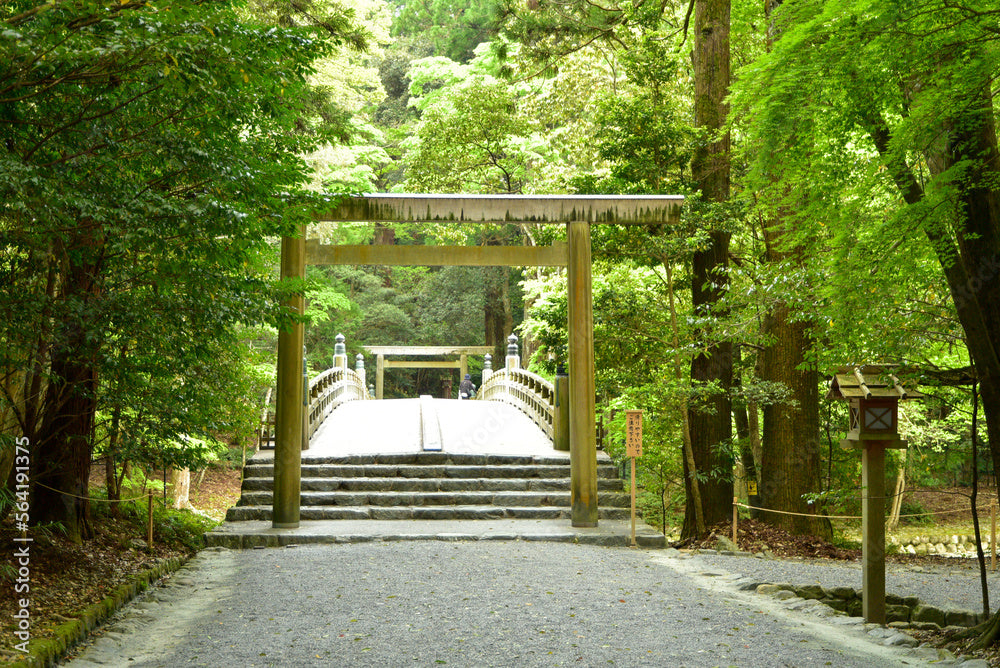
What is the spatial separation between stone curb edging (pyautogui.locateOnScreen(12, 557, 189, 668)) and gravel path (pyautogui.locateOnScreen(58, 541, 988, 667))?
10cm

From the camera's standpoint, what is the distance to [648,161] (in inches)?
390

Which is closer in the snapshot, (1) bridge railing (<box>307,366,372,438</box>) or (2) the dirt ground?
(2) the dirt ground

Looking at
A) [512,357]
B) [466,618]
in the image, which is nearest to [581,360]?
[466,618]

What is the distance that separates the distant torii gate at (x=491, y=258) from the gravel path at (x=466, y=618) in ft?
4.16

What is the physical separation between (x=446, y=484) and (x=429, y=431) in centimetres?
207

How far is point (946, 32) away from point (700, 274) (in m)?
6.06

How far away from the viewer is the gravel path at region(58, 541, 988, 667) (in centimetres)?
452

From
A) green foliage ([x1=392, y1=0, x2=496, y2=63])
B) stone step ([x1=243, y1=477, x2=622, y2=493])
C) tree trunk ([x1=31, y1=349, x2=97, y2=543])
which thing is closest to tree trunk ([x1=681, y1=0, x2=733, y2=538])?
stone step ([x1=243, y1=477, x2=622, y2=493])

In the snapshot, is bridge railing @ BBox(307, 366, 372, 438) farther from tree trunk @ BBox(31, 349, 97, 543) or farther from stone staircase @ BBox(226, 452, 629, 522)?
tree trunk @ BBox(31, 349, 97, 543)

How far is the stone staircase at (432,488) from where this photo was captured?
985 centimetres

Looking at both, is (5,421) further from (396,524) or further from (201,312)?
(396,524)

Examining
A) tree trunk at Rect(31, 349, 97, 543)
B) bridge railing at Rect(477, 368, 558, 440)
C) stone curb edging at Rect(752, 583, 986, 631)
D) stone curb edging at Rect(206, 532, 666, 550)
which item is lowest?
stone curb edging at Rect(752, 583, 986, 631)

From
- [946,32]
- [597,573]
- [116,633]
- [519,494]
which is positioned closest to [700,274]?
[519,494]

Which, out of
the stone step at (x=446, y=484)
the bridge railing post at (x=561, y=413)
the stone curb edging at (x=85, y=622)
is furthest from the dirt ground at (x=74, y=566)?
the bridge railing post at (x=561, y=413)
